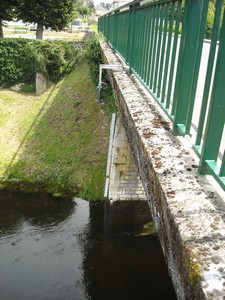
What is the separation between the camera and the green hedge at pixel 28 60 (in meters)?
22.0

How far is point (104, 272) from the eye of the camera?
9070 millimetres

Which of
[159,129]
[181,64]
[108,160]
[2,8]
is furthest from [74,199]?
[2,8]

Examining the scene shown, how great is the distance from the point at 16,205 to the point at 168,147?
33.3ft

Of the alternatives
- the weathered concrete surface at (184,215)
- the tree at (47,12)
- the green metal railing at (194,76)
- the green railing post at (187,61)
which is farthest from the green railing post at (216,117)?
the tree at (47,12)

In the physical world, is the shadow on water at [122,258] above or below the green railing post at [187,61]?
below

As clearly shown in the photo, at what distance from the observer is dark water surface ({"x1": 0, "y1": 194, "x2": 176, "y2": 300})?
834 centimetres

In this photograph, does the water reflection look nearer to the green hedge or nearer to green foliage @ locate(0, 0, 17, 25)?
the green hedge

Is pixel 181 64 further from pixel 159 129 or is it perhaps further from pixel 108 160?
pixel 108 160

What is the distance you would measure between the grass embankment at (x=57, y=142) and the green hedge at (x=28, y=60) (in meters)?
2.19

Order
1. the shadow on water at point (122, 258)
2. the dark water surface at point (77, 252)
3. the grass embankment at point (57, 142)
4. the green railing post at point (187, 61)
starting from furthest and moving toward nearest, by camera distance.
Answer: the grass embankment at point (57, 142)
the shadow on water at point (122, 258)
the dark water surface at point (77, 252)
the green railing post at point (187, 61)

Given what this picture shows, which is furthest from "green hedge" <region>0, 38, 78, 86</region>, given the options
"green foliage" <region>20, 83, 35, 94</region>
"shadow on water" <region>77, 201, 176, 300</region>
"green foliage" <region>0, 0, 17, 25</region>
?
"shadow on water" <region>77, 201, 176, 300</region>

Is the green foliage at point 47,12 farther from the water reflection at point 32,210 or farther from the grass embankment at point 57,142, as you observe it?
the water reflection at point 32,210

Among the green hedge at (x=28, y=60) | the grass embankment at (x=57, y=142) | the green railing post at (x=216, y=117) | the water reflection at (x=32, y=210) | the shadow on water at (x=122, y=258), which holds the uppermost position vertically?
the green railing post at (x=216, y=117)

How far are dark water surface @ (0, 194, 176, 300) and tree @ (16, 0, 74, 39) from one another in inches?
758
